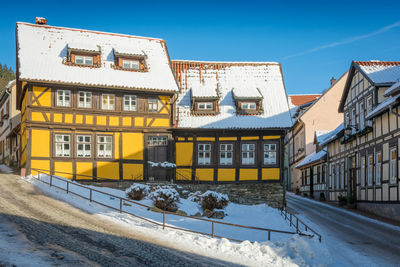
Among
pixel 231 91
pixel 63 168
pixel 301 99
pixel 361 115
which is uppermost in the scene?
pixel 301 99

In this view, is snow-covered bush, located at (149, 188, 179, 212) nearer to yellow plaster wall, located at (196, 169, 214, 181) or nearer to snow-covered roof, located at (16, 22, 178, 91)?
yellow plaster wall, located at (196, 169, 214, 181)

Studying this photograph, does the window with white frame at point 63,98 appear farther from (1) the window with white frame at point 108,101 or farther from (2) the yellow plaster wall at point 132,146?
(2) the yellow plaster wall at point 132,146

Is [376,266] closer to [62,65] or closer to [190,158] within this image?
[190,158]

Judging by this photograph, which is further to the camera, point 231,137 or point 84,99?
point 231,137

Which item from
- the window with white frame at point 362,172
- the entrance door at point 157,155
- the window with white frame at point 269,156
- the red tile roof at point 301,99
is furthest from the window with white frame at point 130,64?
the red tile roof at point 301,99

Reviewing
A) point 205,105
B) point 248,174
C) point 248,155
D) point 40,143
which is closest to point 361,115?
point 248,155

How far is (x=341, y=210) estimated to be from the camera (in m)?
26.3

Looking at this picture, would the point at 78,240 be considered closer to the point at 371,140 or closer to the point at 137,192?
the point at 137,192

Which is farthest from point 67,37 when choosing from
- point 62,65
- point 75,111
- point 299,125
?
point 299,125

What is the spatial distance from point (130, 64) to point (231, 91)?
6772mm

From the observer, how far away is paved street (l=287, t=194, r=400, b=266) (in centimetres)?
1305

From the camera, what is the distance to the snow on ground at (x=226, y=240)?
11711mm

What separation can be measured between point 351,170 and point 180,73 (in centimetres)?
1282

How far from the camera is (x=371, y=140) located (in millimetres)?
24312
